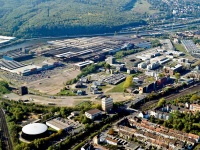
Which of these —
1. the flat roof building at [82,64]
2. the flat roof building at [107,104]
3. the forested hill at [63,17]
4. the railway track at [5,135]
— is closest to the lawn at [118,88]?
the flat roof building at [107,104]

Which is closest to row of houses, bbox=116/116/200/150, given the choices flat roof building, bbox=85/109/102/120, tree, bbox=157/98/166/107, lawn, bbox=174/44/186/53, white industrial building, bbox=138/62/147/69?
flat roof building, bbox=85/109/102/120

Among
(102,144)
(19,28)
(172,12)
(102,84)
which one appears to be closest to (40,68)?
(102,84)

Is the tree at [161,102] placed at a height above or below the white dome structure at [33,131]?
above

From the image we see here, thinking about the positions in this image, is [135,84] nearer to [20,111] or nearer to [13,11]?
[20,111]

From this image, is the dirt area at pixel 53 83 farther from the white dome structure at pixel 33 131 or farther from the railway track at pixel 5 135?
the white dome structure at pixel 33 131

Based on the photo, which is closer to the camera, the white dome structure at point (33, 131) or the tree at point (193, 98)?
the white dome structure at point (33, 131)

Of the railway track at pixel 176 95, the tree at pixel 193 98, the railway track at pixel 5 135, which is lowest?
the railway track at pixel 5 135
